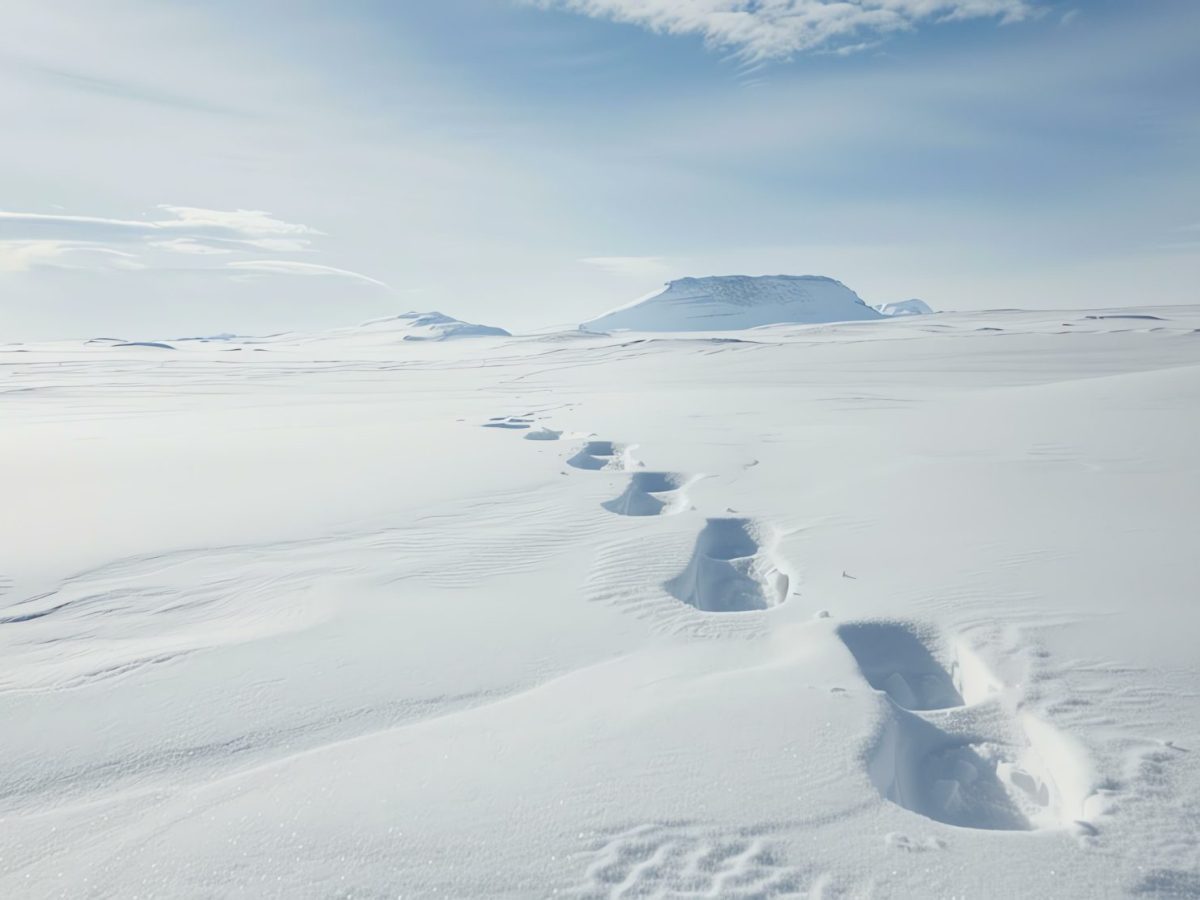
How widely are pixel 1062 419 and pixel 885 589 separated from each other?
6795 mm

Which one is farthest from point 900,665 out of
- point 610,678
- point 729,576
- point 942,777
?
point 610,678

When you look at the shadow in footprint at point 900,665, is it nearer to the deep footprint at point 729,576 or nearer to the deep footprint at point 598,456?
the deep footprint at point 729,576

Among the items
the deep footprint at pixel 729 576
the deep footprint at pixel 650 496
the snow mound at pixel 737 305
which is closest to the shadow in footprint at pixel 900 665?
the deep footprint at pixel 729 576

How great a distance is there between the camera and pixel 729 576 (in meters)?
4.73

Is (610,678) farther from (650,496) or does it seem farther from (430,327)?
(430,327)

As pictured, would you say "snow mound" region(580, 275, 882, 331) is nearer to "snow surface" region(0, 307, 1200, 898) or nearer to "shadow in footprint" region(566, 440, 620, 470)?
"shadow in footprint" region(566, 440, 620, 470)

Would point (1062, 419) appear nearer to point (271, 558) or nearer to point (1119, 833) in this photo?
point (1119, 833)

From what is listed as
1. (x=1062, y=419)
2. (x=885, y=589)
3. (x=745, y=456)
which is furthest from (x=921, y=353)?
(x=885, y=589)

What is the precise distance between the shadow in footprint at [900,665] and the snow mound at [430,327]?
3264 inches

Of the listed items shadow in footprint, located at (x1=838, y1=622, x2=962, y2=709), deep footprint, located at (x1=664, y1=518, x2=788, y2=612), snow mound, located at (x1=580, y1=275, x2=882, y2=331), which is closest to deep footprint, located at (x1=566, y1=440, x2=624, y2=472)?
deep footprint, located at (x1=664, y1=518, x2=788, y2=612)

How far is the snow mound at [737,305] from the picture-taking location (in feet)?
342

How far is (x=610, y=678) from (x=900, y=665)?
5.08ft

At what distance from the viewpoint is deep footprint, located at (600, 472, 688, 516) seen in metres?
6.31

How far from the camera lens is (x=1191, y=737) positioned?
2.53m
